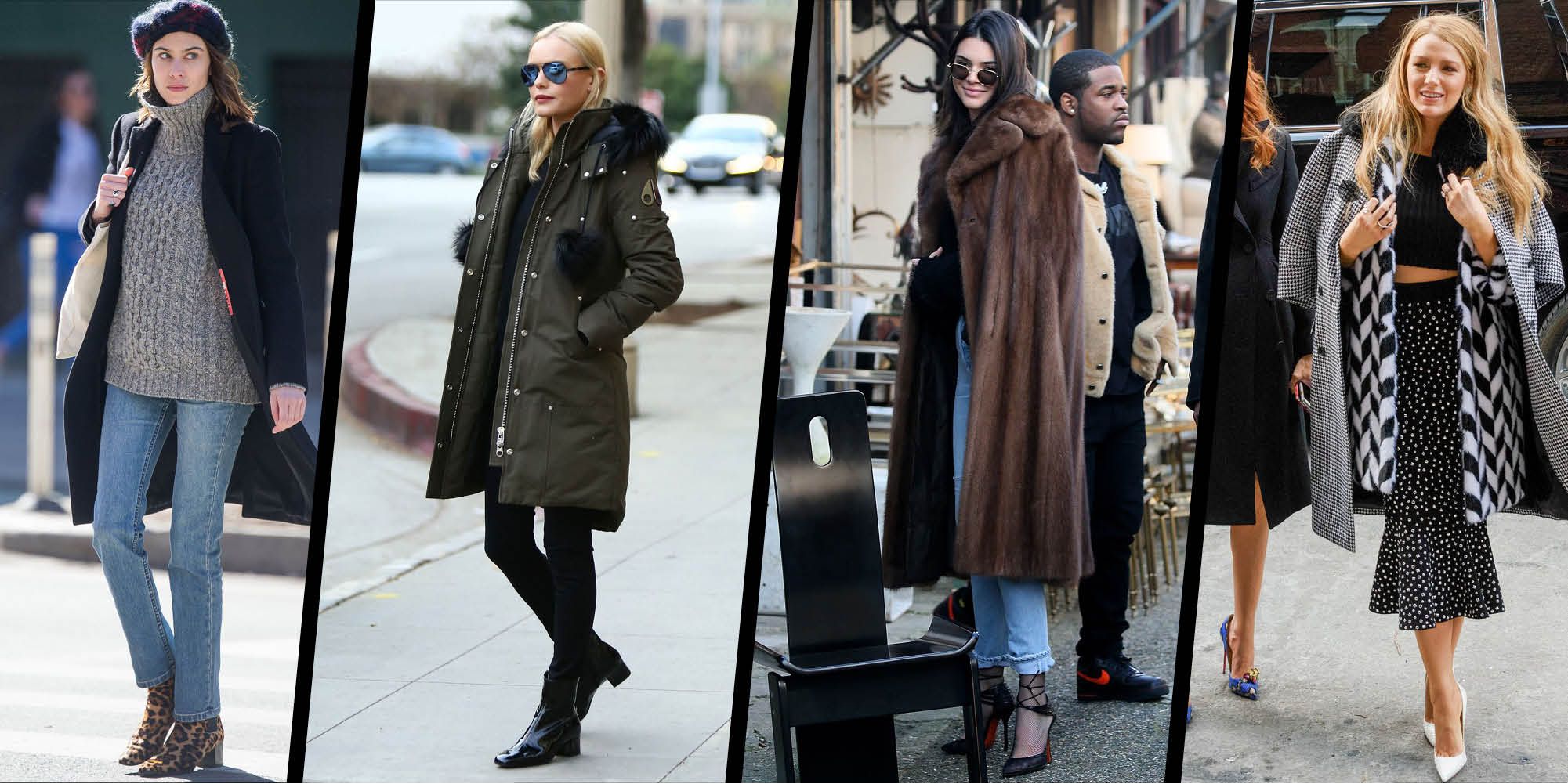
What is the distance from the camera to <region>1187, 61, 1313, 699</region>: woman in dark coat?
12.0 ft

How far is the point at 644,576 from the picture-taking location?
5117mm

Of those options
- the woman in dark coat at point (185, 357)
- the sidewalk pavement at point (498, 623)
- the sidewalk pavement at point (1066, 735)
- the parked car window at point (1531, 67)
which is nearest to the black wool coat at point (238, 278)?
the woman in dark coat at point (185, 357)

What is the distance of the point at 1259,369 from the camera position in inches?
149

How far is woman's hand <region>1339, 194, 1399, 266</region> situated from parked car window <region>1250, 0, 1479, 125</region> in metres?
0.33

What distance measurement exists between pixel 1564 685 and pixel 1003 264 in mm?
1967

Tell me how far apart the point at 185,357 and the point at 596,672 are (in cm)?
113

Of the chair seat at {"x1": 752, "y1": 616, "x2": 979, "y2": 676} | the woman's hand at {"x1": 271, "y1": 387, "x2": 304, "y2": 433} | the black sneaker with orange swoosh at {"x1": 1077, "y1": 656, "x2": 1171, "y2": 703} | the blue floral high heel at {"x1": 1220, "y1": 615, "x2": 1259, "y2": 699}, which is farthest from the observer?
the blue floral high heel at {"x1": 1220, "y1": 615, "x2": 1259, "y2": 699}

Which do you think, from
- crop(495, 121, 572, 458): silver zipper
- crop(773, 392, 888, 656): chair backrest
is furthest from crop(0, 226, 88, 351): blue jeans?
crop(773, 392, 888, 656): chair backrest

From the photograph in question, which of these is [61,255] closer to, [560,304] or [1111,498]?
[560,304]

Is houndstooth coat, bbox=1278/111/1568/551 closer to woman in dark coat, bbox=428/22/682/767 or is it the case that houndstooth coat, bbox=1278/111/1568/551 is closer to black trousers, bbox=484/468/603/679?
woman in dark coat, bbox=428/22/682/767

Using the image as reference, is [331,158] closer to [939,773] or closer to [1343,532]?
[939,773]

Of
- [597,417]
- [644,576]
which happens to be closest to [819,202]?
[644,576]

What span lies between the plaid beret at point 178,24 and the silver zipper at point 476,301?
635 mm

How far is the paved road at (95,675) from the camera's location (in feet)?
11.5
